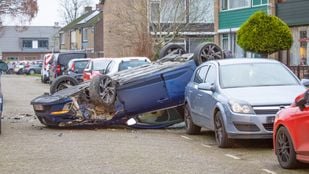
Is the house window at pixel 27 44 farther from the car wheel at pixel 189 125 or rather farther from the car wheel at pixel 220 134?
the car wheel at pixel 220 134

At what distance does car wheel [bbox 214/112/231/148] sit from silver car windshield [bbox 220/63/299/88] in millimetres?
696

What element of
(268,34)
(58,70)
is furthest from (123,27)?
(268,34)

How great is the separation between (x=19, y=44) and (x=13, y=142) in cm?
10060

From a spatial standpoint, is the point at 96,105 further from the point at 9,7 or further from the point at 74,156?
the point at 9,7

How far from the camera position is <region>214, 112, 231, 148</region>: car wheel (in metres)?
A: 11.7

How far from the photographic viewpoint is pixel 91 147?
12.0 metres

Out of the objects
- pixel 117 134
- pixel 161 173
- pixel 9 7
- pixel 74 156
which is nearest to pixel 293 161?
pixel 161 173

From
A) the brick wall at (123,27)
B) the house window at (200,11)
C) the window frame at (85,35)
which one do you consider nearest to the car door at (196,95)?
the brick wall at (123,27)

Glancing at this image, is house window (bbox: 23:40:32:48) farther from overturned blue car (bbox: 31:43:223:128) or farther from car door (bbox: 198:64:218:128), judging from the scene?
car door (bbox: 198:64:218:128)

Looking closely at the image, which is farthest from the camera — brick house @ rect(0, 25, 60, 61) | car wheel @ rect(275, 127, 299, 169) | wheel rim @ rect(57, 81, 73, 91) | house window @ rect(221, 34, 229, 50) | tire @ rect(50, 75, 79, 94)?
brick house @ rect(0, 25, 60, 61)

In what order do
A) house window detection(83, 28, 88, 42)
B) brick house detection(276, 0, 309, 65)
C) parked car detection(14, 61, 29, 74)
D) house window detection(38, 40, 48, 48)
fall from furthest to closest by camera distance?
1. house window detection(38, 40, 48, 48)
2. parked car detection(14, 61, 29, 74)
3. house window detection(83, 28, 88, 42)
4. brick house detection(276, 0, 309, 65)

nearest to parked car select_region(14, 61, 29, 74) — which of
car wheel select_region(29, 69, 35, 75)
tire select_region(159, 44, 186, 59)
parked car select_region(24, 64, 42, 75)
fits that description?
parked car select_region(24, 64, 42, 75)

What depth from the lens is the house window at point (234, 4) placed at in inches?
1343

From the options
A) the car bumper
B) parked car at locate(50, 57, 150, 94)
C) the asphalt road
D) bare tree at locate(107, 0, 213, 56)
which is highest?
bare tree at locate(107, 0, 213, 56)
